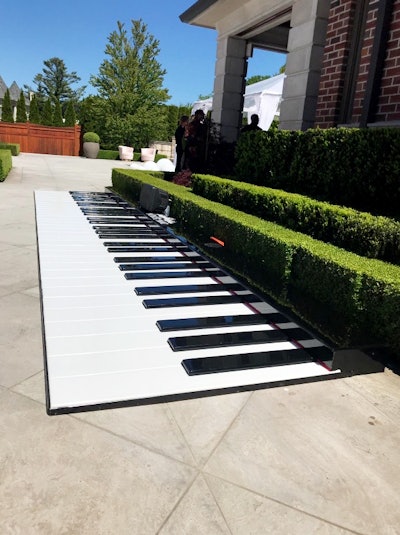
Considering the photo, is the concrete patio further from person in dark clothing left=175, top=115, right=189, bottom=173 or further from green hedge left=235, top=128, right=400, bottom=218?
person in dark clothing left=175, top=115, right=189, bottom=173

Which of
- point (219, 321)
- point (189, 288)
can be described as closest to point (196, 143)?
point (189, 288)

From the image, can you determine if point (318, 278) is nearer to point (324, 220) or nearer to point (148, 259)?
point (324, 220)

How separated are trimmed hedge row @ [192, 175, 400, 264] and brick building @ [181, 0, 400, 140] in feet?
5.94

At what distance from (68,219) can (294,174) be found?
429 centimetres

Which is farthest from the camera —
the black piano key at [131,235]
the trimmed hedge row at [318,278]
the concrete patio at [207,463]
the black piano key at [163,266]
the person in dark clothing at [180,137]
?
the person in dark clothing at [180,137]

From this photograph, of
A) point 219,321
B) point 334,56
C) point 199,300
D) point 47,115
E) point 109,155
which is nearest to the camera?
point 219,321

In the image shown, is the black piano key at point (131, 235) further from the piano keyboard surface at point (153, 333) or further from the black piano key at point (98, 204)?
the black piano key at point (98, 204)

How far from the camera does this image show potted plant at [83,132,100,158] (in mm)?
29609

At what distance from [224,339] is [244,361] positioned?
0.37 m

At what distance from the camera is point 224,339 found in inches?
130

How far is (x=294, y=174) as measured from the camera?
19.9ft

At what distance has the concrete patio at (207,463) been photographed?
166 centimetres

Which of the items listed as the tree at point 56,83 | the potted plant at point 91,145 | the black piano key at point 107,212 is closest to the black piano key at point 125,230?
the black piano key at point 107,212

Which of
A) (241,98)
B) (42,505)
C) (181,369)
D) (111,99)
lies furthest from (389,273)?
(111,99)
